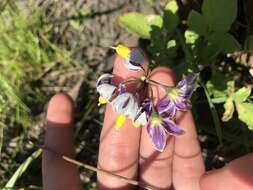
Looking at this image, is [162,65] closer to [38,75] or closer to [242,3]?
[242,3]

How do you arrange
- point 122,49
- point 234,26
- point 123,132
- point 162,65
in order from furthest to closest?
point 234,26 → point 162,65 → point 123,132 → point 122,49

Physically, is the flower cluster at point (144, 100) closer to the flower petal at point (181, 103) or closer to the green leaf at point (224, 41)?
the flower petal at point (181, 103)

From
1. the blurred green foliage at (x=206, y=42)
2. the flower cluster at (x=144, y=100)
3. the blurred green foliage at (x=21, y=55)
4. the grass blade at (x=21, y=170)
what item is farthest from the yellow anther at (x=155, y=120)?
the blurred green foliage at (x=21, y=55)

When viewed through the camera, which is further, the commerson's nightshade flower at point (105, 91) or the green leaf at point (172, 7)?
the green leaf at point (172, 7)

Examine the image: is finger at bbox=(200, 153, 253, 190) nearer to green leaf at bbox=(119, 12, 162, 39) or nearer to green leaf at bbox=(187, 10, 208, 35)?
green leaf at bbox=(187, 10, 208, 35)

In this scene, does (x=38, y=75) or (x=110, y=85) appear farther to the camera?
(x=38, y=75)

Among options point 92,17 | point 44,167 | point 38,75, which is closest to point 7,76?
point 38,75
